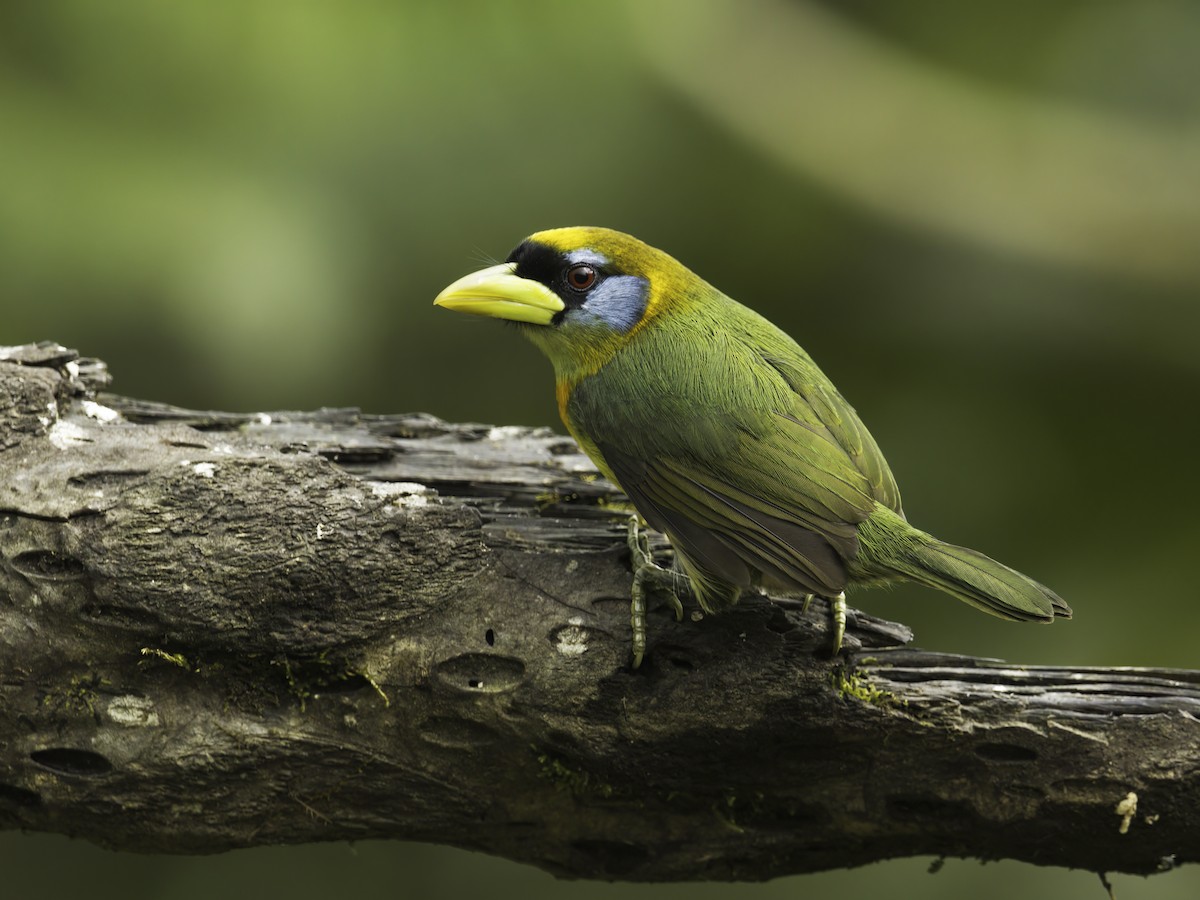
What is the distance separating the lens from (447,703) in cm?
283

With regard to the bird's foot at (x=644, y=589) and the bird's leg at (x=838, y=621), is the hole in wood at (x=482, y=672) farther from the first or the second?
the bird's leg at (x=838, y=621)

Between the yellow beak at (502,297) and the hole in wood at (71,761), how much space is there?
1400 millimetres

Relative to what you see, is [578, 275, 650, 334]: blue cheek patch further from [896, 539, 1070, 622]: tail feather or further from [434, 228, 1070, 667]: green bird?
[896, 539, 1070, 622]: tail feather

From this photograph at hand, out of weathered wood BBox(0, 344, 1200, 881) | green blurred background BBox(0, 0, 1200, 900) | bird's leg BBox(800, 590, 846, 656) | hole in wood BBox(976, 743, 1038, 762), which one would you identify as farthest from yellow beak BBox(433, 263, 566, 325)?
hole in wood BBox(976, 743, 1038, 762)

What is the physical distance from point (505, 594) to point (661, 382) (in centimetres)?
66

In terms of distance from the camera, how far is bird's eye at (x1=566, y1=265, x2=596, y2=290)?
11.0ft

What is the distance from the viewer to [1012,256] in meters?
5.27

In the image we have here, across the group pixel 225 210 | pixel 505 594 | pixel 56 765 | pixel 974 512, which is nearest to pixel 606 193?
pixel 225 210

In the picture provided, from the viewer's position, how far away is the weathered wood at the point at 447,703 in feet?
9.02

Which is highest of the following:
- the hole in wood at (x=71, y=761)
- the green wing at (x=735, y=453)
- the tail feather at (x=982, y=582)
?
→ the green wing at (x=735, y=453)

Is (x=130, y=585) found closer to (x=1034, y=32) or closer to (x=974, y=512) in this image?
(x=974, y=512)

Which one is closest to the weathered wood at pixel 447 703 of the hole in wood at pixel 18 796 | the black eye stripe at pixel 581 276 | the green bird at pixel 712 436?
the hole in wood at pixel 18 796

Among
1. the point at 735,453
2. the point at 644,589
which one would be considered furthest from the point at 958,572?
the point at 644,589

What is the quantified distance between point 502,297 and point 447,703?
43.9 inches
